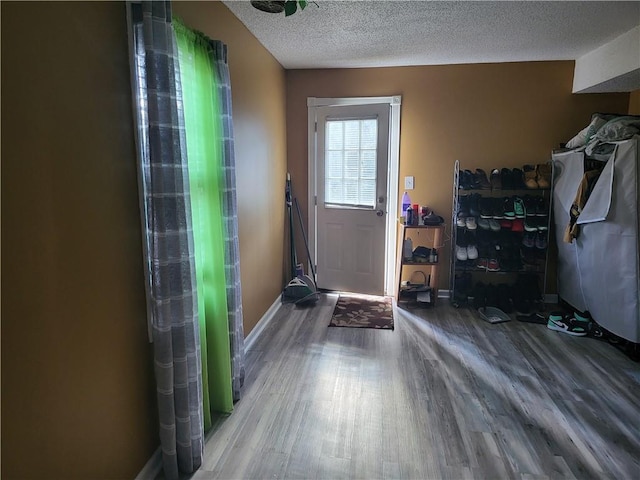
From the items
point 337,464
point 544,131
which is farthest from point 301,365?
point 544,131

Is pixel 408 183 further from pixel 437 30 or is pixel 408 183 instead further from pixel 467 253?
pixel 437 30

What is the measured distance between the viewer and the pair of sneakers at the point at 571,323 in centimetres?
319

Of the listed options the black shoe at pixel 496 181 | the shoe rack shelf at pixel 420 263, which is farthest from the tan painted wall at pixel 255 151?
the black shoe at pixel 496 181

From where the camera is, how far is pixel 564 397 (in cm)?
235

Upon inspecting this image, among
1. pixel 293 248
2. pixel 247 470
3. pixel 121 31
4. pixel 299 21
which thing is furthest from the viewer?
pixel 293 248

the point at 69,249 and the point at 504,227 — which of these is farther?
the point at 504,227

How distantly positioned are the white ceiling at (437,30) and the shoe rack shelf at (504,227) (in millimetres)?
1004

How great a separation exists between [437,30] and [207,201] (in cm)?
210

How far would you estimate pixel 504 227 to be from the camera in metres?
3.67

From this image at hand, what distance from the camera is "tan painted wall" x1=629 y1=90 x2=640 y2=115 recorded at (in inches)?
137

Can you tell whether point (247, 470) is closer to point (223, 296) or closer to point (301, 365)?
point (223, 296)

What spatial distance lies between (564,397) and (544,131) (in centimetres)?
249

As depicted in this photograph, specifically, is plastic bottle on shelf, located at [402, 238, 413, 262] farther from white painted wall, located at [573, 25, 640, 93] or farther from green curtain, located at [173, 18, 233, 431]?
green curtain, located at [173, 18, 233, 431]

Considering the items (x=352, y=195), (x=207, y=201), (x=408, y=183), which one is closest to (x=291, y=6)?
(x=207, y=201)
